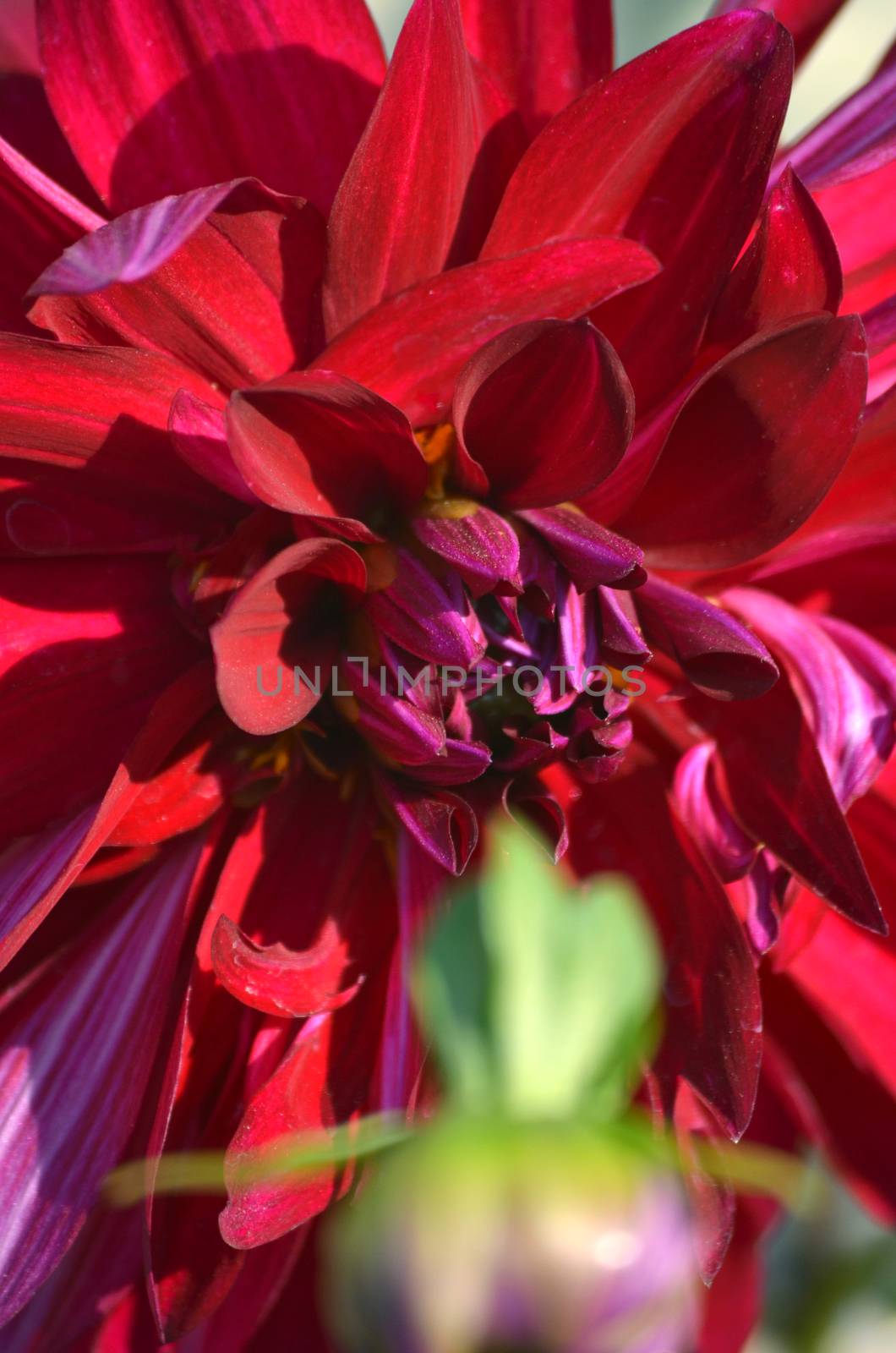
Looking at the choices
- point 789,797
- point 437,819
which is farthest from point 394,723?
point 789,797

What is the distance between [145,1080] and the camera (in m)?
0.44

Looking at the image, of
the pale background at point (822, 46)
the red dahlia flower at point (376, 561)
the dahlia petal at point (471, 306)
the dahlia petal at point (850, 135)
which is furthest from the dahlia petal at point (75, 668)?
the pale background at point (822, 46)

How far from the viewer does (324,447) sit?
0.39m

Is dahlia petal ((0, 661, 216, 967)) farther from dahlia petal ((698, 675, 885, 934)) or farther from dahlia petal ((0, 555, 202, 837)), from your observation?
dahlia petal ((698, 675, 885, 934))

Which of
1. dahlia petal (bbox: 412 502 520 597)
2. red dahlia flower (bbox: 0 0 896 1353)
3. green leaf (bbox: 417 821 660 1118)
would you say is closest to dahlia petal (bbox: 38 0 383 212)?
red dahlia flower (bbox: 0 0 896 1353)

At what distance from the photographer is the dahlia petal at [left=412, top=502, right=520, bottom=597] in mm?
397

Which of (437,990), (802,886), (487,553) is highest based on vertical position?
(437,990)

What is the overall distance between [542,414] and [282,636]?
10cm

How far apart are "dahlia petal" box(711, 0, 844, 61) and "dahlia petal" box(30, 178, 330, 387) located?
0.20 meters

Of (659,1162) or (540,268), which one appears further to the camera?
(540,268)

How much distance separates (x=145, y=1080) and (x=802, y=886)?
0.75ft

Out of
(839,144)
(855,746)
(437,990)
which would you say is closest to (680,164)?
(839,144)

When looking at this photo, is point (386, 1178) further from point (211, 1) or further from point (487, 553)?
point (211, 1)

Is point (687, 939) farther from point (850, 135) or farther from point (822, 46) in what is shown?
point (822, 46)
